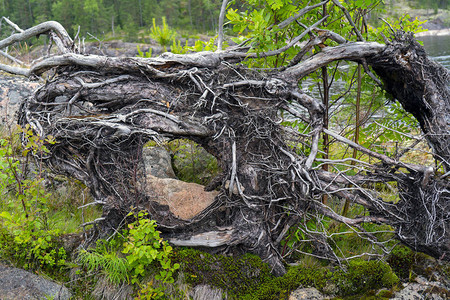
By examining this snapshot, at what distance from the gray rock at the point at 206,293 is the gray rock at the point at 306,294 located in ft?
2.44

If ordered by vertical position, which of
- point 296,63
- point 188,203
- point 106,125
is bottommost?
point 188,203

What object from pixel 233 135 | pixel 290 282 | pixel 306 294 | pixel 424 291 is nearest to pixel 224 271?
pixel 290 282

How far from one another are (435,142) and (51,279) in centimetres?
455

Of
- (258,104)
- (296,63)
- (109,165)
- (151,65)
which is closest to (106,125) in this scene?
(109,165)

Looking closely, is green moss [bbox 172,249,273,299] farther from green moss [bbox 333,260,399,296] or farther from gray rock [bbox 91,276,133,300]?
green moss [bbox 333,260,399,296]

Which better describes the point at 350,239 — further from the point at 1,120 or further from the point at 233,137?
the point at 1,120

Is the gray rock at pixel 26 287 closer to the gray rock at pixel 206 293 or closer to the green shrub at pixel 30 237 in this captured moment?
the green shrub at pixel 30 237

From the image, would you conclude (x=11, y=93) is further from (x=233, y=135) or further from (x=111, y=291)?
(x=233, y=135)

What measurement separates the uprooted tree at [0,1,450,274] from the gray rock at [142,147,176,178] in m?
1.61

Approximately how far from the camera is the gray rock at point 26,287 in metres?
3.18

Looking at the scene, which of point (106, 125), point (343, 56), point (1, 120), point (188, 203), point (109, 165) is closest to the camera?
point (106, 125)

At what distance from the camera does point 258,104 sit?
3.82m

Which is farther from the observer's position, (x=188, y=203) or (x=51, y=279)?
(x=188, y=203)

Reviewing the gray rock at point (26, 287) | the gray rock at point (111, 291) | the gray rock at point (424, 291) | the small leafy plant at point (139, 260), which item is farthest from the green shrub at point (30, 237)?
the gray rock at point (424, 291)
